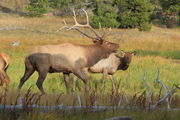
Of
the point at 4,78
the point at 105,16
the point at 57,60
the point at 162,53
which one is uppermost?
the point at 57,60

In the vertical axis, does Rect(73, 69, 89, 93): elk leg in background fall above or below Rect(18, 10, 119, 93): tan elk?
below

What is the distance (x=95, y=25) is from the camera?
1944 inches

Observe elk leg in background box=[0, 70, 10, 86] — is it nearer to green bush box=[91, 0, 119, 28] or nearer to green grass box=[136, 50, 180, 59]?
green grass box=[136, 50, 180, 59]

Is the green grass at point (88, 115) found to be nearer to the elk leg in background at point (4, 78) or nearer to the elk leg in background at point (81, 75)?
the elk leg in background at point (81, 75)

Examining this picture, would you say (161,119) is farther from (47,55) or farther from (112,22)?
(112,22)

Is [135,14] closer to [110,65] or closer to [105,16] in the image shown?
[105,16]

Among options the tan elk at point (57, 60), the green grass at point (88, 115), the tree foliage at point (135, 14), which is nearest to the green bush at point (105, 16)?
the tree foliage at point (135, 14)

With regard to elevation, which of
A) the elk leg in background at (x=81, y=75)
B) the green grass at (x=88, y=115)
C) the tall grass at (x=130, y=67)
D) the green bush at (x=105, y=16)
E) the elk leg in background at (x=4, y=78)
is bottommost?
the green bush at (x=105, y=16)

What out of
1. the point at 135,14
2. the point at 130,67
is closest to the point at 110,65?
the point at 130,67

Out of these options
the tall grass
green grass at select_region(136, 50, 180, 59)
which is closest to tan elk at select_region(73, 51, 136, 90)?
the tall grass

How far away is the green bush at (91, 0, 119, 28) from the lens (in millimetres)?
49312

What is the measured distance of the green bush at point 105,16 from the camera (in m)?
49.3

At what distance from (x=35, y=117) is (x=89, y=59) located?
517 centimetres

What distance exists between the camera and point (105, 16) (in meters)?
50.6
